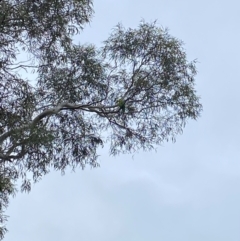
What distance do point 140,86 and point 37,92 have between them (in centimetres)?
184

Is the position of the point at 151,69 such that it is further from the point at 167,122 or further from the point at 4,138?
the point at 4,138

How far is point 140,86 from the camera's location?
15.4m

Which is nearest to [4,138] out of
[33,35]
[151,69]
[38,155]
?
[38,155]

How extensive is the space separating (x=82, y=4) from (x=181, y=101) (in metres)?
2.51

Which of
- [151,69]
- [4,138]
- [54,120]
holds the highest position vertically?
[151,69]

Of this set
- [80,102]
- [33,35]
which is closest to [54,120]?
[80,102]

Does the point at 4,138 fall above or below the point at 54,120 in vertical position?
below

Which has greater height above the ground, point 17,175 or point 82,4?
point 82,4

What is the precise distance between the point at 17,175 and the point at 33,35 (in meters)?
2.44

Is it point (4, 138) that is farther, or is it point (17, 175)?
point (17, 175)

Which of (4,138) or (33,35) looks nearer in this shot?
(4,138)

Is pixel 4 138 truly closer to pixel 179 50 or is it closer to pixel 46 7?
pixel 46 7

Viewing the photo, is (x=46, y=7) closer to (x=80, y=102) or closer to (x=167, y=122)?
(x=80, y=102)

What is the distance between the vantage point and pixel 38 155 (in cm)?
1464
